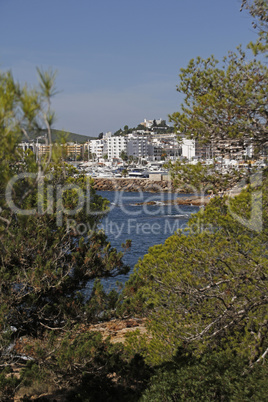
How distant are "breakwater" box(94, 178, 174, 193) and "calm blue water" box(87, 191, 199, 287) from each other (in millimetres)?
15731

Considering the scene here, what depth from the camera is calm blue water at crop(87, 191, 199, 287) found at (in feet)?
92.1

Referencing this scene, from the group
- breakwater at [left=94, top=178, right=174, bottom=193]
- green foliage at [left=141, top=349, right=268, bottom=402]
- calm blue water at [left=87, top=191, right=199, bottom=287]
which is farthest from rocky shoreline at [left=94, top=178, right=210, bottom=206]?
green foliage at [left=141, top=349, right=268, bottom=402]

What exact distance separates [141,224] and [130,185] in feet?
129

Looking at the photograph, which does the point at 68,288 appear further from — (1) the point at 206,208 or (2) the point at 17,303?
(1) the point at 206,208

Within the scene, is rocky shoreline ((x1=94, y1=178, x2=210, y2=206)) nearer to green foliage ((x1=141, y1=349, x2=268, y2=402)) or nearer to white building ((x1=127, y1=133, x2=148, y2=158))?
white building ((x1=127, y1=133, x2=148, y2=158))

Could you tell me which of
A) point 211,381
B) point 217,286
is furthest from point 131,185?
point 211,381

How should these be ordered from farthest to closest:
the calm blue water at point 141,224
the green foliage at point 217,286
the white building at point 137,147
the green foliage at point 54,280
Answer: the white building at point 137,147 < the calm blue water at point 141,224 < the green foliage at point 54,280 < the green foliage at point 217,286

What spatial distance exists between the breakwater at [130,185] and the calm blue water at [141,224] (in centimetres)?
1573

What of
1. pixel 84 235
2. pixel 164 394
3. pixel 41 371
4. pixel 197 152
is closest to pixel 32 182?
→ pixel 197 152

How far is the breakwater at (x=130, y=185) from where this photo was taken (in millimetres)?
74213

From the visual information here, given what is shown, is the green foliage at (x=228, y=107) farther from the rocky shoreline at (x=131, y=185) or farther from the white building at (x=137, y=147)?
the white building at (x=137, y=147)

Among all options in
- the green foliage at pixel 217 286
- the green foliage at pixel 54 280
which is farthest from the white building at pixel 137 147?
the green foliage at pixel 217 286

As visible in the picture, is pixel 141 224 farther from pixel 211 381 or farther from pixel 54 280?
pixel 211 381

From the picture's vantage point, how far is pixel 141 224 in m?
40.0
